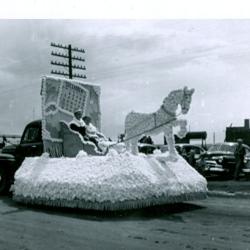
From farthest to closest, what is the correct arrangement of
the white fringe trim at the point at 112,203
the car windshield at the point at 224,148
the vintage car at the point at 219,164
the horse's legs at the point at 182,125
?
the car windshield at the point at 224,148 < the vintage car at the point at 219,164 < the horse's legs at the point at 182,125 < the white fringe trim at the point at 112,203

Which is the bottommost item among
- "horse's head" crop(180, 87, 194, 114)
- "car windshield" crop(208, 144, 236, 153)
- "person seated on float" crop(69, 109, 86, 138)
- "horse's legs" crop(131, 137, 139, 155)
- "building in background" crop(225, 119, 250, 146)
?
"horse's legs" crop(131, 137, 139, 155)

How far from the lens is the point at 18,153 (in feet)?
39.9

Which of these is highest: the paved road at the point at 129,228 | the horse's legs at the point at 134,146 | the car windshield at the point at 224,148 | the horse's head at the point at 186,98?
the horse's head at the point at 186,98

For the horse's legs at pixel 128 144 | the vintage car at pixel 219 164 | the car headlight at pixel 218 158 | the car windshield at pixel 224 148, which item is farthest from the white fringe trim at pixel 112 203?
the car windshield at pixel 224 148

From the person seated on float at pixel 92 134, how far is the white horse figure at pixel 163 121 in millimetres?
1425

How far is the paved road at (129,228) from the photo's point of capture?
5.98 metres

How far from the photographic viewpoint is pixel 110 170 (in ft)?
26.6

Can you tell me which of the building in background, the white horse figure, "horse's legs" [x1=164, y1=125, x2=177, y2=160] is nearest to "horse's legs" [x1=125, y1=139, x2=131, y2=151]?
the white horse figure

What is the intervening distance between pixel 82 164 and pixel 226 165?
1179 cm

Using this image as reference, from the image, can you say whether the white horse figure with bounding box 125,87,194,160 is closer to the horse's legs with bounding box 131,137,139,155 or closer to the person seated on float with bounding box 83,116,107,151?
the horse's legs with bounding box 131,137,139,155

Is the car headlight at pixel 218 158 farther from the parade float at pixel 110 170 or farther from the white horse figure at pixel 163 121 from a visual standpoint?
the white horse figure at pixel 163 121

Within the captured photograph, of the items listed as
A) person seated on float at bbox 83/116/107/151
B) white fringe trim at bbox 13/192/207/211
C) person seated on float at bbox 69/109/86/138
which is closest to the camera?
white fringe trim at bbox 13/192/207/211

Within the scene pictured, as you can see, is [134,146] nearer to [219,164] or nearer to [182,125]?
[182,125]

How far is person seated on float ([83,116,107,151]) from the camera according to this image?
11.0 metres
